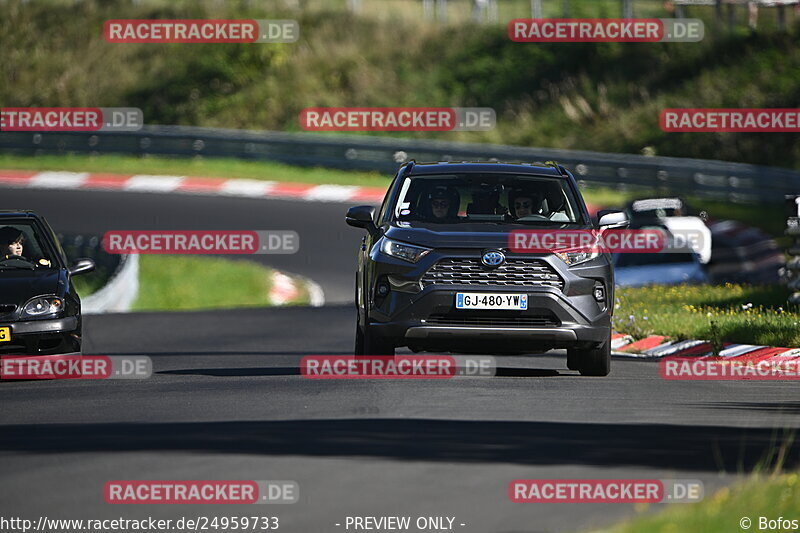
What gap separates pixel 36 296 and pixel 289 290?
46.8ft

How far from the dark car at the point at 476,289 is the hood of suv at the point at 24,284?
2.80 m

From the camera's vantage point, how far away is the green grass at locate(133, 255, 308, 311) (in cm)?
2811

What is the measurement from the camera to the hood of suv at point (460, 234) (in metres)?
12.7

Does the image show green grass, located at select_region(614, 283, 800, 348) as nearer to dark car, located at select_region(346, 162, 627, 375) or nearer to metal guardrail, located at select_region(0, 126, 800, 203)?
dark car, located at select_region(346, 162, 627, 375)

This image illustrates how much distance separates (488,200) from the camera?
13586 millimetres

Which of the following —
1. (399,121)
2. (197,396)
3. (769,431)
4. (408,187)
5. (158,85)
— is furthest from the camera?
(158,85)

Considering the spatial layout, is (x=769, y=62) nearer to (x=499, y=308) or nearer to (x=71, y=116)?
(x=71, y=116)

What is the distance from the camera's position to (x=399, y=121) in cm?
4306

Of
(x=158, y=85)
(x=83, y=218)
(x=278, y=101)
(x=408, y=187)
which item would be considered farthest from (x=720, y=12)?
(x=408, y=187)

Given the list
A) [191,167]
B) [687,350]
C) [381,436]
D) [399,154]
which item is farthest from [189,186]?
[381,436]

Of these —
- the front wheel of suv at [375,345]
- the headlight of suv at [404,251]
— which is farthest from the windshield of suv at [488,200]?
the front wheel of suv at [375,345]

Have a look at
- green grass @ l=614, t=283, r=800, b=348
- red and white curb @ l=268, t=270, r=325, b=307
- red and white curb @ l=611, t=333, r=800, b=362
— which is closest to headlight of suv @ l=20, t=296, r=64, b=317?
red and white curb @ l=611, t=333, r=800, b=362

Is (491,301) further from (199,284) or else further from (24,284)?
(199,284)

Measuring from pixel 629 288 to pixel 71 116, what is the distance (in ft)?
74.5
